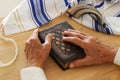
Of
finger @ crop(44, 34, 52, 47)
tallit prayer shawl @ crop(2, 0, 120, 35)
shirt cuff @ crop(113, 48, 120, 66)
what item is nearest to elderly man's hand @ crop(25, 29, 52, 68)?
finger @ crop(44, 34, 52, 47)

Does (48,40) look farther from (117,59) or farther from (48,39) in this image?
(117,59)

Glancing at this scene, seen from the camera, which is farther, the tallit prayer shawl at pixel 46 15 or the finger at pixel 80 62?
the tallit prayer shawl at pixel 46 15

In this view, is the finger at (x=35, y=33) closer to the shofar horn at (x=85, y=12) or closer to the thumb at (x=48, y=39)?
the thumb at (x=48, y=39)

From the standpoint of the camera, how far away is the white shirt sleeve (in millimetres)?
711

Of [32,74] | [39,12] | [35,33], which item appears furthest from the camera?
→ [39,12]

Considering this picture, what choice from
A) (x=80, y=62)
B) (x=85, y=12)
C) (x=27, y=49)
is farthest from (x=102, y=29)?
(x=27, y=49)

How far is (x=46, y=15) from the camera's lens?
939 mm

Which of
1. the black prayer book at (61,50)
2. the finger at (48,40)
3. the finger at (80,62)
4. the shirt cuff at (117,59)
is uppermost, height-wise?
the finger at (48,40)

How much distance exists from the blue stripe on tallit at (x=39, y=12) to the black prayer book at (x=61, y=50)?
93mm

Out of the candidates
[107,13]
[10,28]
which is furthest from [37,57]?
[107,13]

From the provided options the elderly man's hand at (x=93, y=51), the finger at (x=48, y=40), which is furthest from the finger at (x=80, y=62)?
the finger at (x=48, y=40)

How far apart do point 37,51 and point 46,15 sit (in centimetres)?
23

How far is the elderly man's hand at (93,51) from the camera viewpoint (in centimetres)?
77

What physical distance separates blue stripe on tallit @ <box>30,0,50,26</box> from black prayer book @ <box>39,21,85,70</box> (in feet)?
0.30
